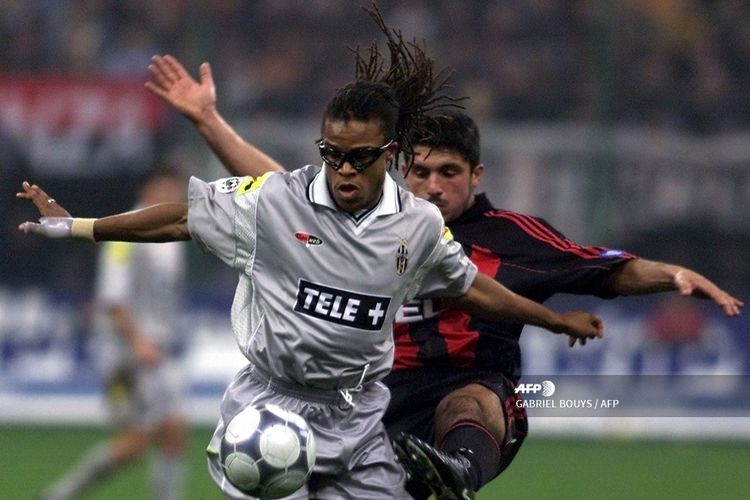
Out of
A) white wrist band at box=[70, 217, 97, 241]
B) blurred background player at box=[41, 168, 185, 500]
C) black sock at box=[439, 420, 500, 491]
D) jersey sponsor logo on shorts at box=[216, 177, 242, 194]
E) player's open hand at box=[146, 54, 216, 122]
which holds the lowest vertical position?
blurred background player at box=[41, 168, 185, 500]

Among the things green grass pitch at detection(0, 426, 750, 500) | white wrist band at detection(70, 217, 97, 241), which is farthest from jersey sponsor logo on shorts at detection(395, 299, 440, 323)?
green grass pitch at detection(0, 426, 750, 500)

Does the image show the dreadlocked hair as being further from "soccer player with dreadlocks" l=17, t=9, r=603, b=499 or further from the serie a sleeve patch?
the serie a sleeve patch

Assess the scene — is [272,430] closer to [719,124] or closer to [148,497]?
[148,497]

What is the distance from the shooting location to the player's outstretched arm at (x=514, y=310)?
217 inches

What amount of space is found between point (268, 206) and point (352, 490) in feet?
3.36

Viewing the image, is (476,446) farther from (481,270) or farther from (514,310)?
(481,270)

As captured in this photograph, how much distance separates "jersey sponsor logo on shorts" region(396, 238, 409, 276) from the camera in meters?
5.20

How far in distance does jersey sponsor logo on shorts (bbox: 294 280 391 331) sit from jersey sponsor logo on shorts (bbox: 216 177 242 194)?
15.8 inches

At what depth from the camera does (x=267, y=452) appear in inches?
194

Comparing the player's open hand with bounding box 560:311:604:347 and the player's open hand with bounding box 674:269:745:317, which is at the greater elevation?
the player's open hand with bounding box 674:269:745:317

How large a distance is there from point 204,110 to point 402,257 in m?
1.51

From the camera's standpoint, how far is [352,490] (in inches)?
209

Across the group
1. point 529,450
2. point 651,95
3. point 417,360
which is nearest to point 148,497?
point 529,450

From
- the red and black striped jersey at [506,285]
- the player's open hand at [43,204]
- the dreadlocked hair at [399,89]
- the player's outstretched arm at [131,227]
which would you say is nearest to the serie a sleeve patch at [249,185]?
the player's outstretched arm at [131,227]
